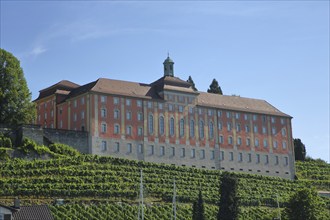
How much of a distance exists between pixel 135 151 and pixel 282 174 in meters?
26.5

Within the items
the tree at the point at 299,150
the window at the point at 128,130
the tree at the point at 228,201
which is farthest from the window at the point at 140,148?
the tree at the point at 299,150

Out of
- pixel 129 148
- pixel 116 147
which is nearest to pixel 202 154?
pixel 129 148

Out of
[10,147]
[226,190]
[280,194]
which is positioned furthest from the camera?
[280,194]

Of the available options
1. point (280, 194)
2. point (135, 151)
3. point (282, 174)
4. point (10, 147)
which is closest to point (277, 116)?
point (282, 174)

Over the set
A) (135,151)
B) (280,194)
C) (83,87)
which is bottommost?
(280,194)

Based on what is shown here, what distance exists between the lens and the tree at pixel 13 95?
9794 centimetres

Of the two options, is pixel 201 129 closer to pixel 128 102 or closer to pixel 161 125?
pixel 161 125

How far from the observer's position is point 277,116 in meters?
123

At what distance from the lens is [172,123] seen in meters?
110

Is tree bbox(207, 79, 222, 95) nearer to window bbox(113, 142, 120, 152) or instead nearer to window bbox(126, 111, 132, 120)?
window bbox(126, 111, 132, 120)

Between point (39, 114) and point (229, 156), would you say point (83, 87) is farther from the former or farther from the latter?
point (229, 156)

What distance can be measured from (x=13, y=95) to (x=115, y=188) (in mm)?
20137

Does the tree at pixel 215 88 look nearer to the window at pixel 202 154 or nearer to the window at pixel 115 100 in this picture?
the window at pixel 202 154

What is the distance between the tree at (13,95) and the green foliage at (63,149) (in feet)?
20.2
